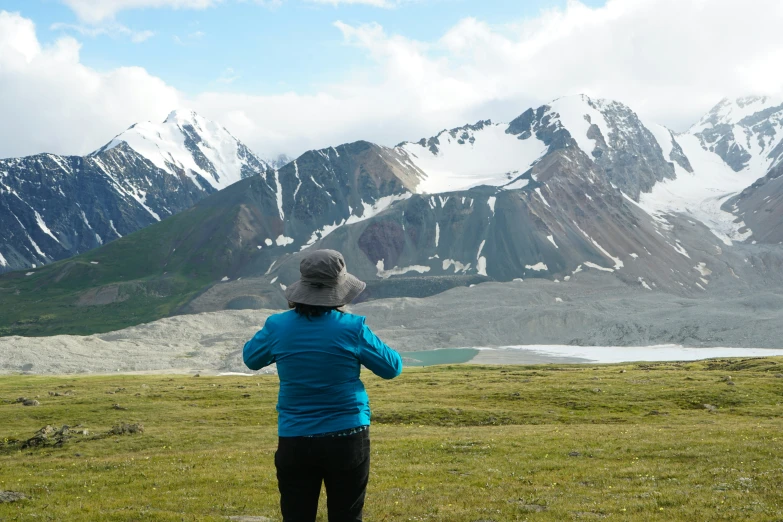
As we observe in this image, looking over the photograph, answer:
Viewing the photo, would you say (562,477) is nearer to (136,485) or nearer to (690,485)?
(690,485)

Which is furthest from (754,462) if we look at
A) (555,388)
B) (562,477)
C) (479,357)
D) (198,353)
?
(198,353)

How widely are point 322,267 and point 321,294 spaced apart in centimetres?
40

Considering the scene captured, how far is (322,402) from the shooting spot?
9227 mm

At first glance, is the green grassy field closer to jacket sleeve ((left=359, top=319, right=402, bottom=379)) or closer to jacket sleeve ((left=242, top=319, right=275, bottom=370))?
jacket sleeve ((left=359, top=319, right=402, bottom=379))

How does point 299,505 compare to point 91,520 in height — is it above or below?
above

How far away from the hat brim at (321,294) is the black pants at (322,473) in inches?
72.6

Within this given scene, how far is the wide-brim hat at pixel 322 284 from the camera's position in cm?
954

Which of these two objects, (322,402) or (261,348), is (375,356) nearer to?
(322,402)

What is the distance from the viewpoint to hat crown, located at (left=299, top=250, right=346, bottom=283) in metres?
9.70

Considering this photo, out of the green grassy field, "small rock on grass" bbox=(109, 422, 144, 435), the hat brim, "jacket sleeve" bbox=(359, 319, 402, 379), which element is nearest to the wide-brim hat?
the hat brim

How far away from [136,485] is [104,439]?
2053 cm

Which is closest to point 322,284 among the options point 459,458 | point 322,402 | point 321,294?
point 321,294

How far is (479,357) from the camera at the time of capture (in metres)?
156

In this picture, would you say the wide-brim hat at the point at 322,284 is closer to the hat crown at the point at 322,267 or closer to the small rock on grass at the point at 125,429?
the hat crown at the point at 322,267
